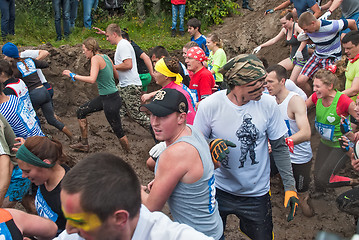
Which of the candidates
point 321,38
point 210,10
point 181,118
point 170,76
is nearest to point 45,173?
point 181,118

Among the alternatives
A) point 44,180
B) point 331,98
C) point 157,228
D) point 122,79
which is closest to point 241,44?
point 122,79

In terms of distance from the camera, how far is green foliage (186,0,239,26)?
32.8 feet

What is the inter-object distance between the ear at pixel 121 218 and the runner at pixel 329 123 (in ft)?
11.0

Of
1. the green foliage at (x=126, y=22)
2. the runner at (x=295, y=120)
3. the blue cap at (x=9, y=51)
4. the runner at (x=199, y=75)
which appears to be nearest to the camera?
the runner at (x=295, y=120)

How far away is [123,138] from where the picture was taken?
5.82 meters

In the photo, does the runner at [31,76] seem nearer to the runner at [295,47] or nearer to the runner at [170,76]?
the runner at [170,76]

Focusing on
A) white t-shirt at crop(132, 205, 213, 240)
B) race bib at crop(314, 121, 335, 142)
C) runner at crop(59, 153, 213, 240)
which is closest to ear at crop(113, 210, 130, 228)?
runner at crop(59, 153, 213, 240)

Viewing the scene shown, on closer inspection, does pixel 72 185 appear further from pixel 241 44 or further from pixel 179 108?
pixel 241 44

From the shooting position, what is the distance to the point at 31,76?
5.41 meters

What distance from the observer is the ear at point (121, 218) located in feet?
4.58

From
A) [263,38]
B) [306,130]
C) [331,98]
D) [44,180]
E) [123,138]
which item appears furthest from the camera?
[263,38]

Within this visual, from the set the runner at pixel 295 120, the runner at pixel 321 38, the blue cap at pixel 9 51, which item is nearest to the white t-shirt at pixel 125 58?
the blue cap at pixel 9 51

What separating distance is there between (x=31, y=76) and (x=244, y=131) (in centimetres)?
405

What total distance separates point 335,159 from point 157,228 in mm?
3479
